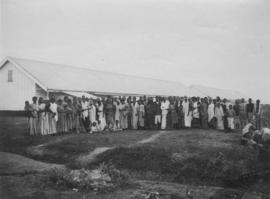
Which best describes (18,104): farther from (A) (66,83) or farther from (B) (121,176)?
(B) (121,176)

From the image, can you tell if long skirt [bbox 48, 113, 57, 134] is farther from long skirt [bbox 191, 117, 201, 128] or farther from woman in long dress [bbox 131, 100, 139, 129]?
long skirt [bbox 191, 117, 201, 128]

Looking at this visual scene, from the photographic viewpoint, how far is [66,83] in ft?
74.2

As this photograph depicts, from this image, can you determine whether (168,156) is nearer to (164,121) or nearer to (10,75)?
(164,121)

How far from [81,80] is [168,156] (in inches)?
650

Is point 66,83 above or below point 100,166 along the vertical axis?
above

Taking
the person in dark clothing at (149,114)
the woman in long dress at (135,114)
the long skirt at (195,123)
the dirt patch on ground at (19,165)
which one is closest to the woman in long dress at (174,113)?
the long skirt at (195,123)

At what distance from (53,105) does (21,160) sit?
4660 mm

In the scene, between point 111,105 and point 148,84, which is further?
point 148,84

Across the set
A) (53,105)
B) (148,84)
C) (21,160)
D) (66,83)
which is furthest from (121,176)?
(148,84)

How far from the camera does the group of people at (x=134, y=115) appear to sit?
565 inches

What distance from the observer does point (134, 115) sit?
16422 mm

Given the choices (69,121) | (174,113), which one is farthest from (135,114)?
(69,121)

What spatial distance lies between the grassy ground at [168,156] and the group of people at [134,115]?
4.10 feet

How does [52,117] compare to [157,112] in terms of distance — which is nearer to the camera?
[52,117]
